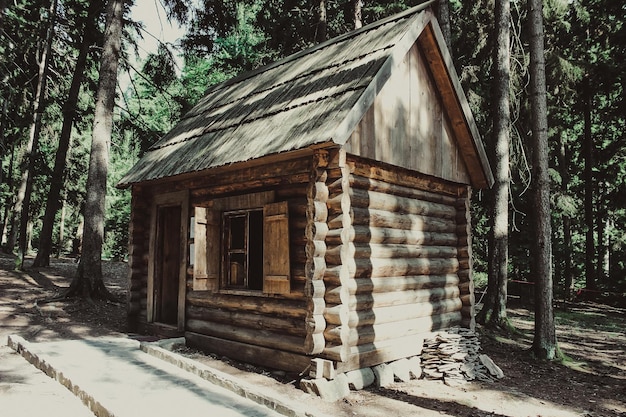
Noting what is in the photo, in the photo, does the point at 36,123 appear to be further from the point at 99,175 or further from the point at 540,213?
the point at 540,213

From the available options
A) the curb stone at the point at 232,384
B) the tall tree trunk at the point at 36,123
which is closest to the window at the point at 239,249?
the curb stone at the point at 232,384

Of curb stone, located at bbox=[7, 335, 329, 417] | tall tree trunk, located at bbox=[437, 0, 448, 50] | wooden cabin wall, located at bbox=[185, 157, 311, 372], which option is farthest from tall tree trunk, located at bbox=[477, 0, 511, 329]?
curb stone, located at bbox=[7, 335, 329, 417]

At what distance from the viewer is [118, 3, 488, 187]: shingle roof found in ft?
22.9

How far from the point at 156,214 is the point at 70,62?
14.0 meters

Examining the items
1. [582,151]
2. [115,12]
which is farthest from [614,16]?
[115,12]

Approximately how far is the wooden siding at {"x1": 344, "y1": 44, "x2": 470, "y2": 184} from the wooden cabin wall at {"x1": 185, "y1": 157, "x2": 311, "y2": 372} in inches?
44.8

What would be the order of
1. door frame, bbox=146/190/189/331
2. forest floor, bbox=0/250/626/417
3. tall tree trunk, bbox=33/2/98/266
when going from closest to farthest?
forest floor, bbox=0/250/626/417 < door frame, bbox=146/190/189/331 < tall tree trunk, bbox=33/2/98/266

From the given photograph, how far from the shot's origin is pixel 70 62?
20188mm

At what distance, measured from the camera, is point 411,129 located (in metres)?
8.23

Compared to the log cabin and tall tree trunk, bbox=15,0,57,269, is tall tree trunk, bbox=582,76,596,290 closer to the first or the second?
the log cabin

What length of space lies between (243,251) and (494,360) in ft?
17.9

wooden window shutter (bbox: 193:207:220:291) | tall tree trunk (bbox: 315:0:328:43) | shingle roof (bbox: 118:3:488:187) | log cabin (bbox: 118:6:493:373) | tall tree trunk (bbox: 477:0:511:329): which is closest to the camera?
log cabin (bbox: 118:6:493:373)

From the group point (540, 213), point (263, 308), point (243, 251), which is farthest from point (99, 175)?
point (540, 213)

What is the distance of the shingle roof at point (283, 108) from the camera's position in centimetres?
698
